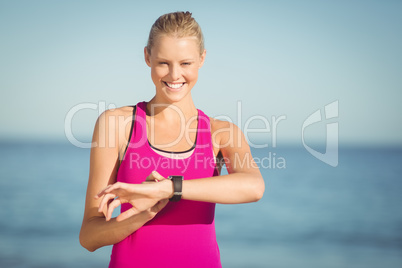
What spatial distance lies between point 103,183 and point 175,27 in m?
0.84

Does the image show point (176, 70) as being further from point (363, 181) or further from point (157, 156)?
point (363, 181)

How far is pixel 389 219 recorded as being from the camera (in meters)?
16.8

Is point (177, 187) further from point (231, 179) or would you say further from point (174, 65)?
point (174, 65)

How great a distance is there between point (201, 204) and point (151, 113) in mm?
565

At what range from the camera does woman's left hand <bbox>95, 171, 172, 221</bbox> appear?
1930 mm

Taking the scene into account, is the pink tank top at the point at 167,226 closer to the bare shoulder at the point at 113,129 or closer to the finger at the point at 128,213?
the bare shoulder at the point at 113,129

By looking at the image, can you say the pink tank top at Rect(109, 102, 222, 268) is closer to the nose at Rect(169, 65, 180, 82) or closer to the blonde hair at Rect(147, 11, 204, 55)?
the nose at Rect(169, 65, 180, 82)

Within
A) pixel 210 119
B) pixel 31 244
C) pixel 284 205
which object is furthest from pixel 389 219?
pixel 210 119

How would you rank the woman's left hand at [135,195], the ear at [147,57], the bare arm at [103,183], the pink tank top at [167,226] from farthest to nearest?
the ear at [147,57] < the pink tank top at [167,226] < the bare arm at [103,183] < the woman's left hand at [135,195]

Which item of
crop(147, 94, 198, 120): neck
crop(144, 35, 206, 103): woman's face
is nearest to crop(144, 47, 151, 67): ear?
crop(144, 35, 206, 103): woman's face

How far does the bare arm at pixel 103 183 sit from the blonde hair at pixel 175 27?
0.45 meters

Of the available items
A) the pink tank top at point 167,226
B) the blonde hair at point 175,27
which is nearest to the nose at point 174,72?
the blonde hair at point 175,27

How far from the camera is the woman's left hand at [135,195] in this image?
193 centimetres

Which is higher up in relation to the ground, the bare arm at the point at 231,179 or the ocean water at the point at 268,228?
the bare arm at the point at 231,179
